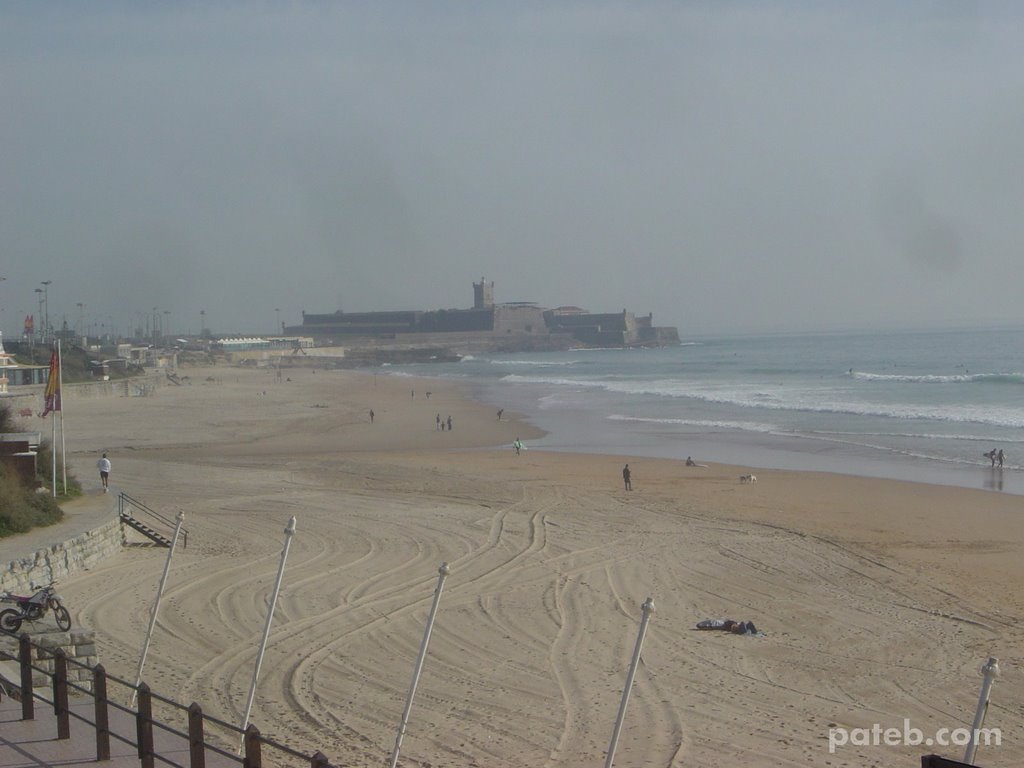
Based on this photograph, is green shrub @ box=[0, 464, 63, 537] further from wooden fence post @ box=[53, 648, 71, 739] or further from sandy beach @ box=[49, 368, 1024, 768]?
wooden fence post @ box=[53, 648, 71, 739]

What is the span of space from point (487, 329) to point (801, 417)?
421ft

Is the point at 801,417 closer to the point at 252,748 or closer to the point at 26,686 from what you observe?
the point at 26,686

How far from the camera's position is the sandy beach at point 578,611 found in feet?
30.5

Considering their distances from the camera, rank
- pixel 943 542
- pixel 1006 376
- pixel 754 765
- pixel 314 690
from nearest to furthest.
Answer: pixel 754 765 < pixel 314 690 < pixel 943 542 < pixel 1006 376

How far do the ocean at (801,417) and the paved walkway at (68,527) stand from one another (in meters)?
18.4

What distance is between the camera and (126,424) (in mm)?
43531

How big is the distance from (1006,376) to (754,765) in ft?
220

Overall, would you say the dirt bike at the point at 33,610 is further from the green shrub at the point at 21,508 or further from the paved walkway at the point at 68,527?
the green shrub at the point at 21,508

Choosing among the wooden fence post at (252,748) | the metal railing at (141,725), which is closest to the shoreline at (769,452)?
the metal railing at (141,725)

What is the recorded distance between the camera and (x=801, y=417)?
150ft

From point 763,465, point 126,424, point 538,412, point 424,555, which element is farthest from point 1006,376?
point 424,555

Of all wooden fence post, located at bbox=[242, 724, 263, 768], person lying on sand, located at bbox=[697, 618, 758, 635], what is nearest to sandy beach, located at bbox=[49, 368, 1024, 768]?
person lying on sand, located at bbox=[697, 618, 758, 635]

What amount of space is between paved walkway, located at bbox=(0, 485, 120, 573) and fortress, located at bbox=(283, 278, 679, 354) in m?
142

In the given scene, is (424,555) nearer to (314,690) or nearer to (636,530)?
(636,530)
